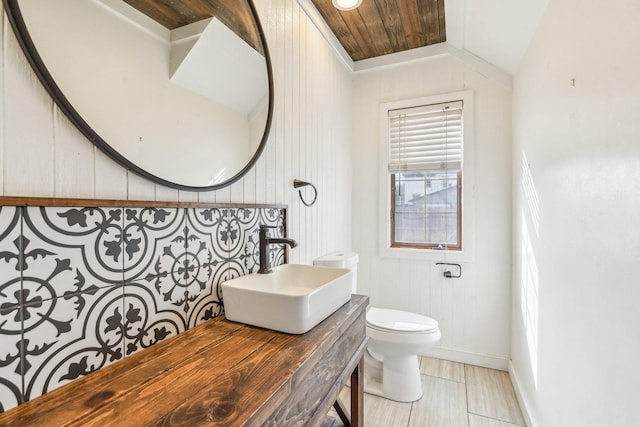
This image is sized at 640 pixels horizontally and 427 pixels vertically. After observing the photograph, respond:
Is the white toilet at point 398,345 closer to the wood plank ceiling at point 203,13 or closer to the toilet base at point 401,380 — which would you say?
the toilet base at point 401,380

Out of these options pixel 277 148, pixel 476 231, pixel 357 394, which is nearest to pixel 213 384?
pixel 357 394

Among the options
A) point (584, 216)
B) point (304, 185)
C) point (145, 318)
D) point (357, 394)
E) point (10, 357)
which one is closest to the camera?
point (10, 357)

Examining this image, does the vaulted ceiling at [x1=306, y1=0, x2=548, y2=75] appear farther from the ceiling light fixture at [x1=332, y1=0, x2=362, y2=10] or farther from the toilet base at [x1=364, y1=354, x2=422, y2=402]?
the toilet base at [x1=364, y1=354, x2=422, y2=402]

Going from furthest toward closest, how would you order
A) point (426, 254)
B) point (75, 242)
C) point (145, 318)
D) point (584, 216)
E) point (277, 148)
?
point (426, 254)
point (277, 148)
point (584, 216)
point (145, 318)
point (75, 242)

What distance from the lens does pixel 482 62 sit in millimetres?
2242

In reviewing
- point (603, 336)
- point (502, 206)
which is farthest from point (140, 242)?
point (502, 206)

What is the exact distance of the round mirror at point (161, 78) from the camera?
703mm

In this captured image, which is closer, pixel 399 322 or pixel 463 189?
pixel 399 322

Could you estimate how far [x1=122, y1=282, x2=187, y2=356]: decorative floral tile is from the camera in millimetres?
825

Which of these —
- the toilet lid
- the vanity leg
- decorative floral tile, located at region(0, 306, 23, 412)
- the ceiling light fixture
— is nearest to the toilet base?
the toilet lid

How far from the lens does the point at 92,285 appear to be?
747mm

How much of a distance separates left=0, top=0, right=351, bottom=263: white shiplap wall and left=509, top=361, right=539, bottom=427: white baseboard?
145 cm

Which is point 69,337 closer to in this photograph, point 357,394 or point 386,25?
point 357,394

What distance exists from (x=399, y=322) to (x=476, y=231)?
95 cm
